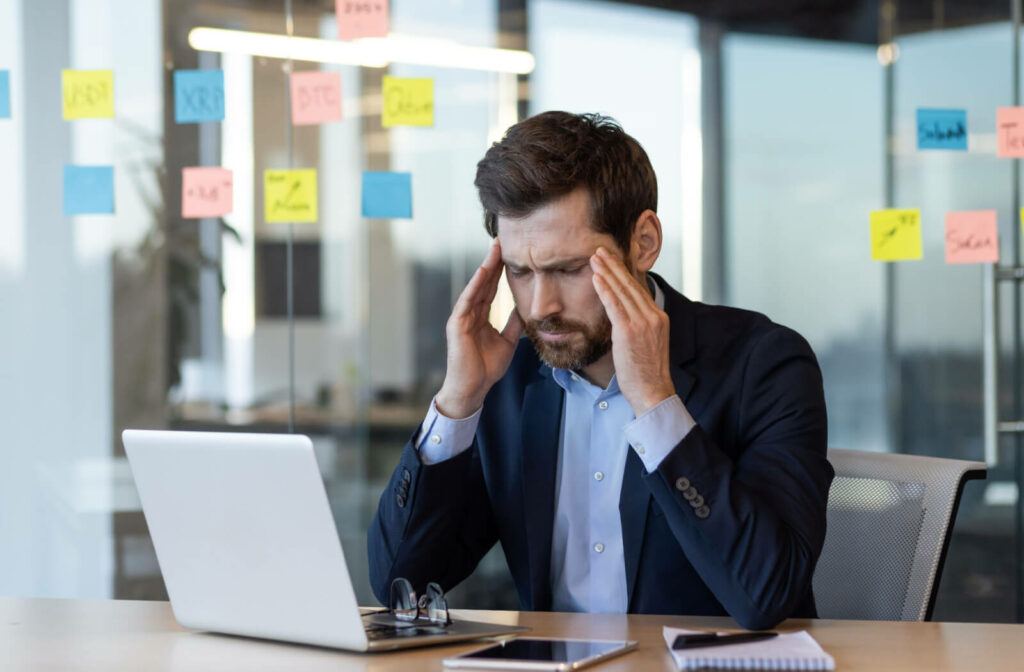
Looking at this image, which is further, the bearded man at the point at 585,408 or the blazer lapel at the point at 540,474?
the blazer lapel at the point at 540,474

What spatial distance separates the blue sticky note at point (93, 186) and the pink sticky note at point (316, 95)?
0.51 meters

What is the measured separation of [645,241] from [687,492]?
0.46 meters

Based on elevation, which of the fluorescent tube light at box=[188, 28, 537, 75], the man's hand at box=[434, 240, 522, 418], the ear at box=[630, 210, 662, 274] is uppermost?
the fluorescent tube light at box=[188, 28, 537, 75]

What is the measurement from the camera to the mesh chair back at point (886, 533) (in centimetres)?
148

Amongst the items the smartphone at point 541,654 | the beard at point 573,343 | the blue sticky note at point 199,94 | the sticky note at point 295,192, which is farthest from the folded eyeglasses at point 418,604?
the blue sticky note at point 199,94

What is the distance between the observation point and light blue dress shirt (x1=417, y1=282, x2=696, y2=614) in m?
1.53

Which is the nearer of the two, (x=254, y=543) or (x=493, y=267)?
(x=254, y=543)

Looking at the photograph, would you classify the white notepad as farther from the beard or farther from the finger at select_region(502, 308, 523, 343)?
the finger at select_region(502, 308, 523, 343)

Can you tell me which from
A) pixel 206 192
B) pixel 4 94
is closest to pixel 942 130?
pixel 206 192

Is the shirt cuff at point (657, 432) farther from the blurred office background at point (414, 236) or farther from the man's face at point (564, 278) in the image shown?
the blurred office background at point (414, 236)

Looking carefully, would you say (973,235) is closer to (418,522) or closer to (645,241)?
(645,241)

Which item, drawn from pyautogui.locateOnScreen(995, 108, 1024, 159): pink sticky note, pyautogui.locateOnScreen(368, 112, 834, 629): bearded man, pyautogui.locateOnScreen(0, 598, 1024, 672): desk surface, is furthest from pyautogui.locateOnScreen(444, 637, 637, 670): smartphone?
pyautogui.locateOnScreen(995, 108, 1024, 159): pink sticky note

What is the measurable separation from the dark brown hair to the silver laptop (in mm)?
586

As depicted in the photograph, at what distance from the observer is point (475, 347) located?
5.21 feet
